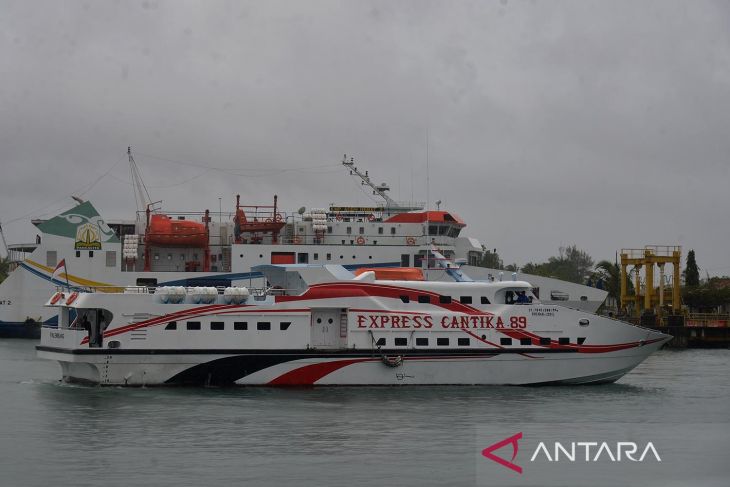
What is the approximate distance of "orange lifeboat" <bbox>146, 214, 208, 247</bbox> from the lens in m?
48.8

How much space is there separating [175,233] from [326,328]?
22.1 meters

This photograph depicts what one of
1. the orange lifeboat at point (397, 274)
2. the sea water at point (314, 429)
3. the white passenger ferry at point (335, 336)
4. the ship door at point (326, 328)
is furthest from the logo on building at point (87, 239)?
the ship door at point (326, 328)

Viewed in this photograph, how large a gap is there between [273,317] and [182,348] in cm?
265

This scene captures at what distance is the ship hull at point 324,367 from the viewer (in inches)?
1083

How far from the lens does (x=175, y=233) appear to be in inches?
1923

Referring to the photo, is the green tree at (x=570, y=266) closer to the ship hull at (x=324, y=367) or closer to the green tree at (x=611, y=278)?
the green tree at (x=611, y=278)

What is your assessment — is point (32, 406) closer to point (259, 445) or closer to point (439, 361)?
point (259, 445)

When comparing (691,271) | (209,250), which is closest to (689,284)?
(691,271)

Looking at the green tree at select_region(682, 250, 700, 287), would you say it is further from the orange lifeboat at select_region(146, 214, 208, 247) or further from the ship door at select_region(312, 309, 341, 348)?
the ship door at select_region(312, 309, 341, 348)

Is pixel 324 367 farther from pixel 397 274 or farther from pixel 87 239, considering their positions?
pixel 87 239

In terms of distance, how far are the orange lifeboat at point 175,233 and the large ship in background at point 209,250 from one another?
0.05 m

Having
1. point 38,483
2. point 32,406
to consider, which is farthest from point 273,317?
point 38,483

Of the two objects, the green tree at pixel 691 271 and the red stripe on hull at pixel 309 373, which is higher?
the green tree at pixel 691 271

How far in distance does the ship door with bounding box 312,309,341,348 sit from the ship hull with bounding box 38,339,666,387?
1.36 feet
